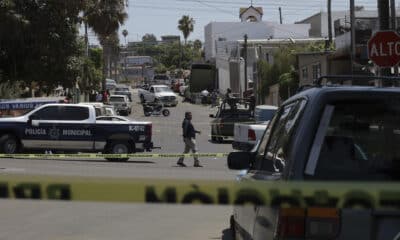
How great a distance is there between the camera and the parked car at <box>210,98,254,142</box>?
32656mm

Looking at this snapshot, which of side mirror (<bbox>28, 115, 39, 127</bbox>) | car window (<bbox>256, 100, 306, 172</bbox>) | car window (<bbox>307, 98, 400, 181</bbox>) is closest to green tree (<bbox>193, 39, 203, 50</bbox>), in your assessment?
side mirror (<bbox>28, 115, 39, 127</bbox>)

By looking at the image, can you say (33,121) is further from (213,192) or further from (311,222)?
(311,222)

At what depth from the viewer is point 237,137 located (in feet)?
75.8

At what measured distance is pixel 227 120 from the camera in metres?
32.9

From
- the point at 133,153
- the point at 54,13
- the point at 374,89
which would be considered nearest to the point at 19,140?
the point at 133,153

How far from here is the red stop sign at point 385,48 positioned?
13.3 meters

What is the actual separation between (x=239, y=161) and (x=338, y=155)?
1781 millimetres

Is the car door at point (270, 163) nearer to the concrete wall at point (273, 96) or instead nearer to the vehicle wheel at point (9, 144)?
the vehicle wheel at point (9, 144)

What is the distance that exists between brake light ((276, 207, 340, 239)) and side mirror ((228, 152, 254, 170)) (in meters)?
2.08

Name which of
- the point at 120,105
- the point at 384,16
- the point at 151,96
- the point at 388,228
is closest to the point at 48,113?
the point at 384,16

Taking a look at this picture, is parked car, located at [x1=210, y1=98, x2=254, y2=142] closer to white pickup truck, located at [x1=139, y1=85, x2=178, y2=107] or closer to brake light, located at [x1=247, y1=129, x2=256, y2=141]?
brake light, located at [x1=247, y1=129, x2=256, y2=141]

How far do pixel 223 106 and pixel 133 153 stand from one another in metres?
10.7

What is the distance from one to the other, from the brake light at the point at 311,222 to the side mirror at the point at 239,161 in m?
2.08

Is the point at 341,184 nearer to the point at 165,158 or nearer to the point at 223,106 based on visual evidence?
the point at 165,158
